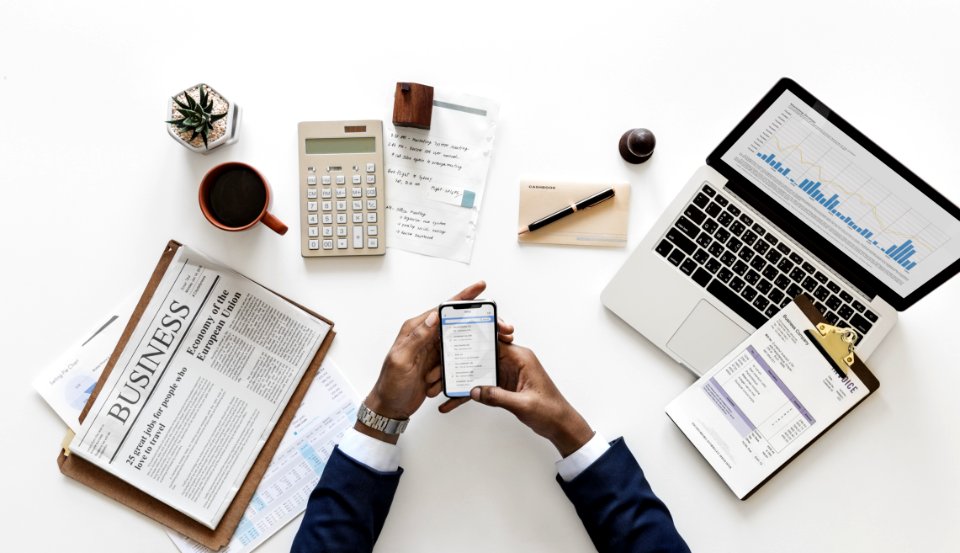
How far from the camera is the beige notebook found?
3.06 ft

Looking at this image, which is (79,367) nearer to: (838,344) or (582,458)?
(582,458)

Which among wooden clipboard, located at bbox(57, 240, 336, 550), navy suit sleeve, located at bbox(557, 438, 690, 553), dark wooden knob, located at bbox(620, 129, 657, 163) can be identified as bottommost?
wooden clipboard, located at bbox(57, 240, 336, 550)

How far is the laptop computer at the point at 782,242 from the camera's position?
2.62ft

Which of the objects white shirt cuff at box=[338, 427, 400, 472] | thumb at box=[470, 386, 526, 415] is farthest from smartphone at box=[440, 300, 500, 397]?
white shirt cuff at box=[338, 427, 400, 472]

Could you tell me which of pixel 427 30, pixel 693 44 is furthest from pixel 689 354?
pixel 427 30

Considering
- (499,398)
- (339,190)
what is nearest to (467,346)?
(499,398)

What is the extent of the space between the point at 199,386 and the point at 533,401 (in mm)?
523

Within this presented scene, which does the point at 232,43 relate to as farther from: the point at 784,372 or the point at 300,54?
the point at 784,372

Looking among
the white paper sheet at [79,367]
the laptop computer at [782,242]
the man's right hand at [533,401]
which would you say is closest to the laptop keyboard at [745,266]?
the laptop computer at [782,242]

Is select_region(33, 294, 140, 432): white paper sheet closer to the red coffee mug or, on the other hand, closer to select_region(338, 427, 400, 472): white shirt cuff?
the red coffee mug

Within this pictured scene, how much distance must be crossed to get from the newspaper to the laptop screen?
0.71 meters

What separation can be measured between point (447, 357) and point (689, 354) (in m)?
0.38

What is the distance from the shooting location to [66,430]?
93cm

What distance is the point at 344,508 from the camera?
33.9 inches
